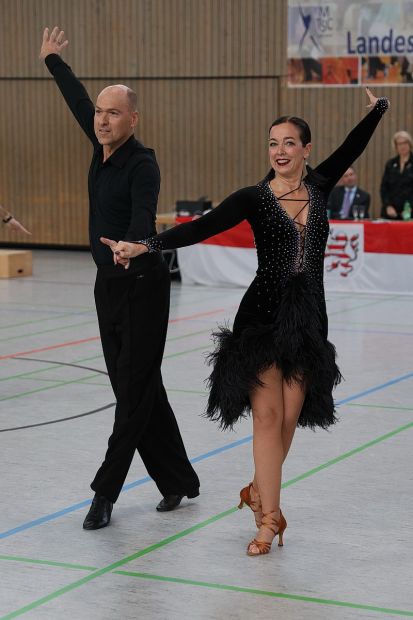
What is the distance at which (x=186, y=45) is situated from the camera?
18.4 m

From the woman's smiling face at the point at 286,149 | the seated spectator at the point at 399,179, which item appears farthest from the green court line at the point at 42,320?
the woman's smiling face at the point at 286,149

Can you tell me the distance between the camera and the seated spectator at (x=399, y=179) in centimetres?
1493

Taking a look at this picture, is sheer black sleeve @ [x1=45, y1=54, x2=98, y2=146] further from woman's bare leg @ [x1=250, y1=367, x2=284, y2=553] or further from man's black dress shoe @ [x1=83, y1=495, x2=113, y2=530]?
man's black dress shoe @ [x1=83, y1=495, x2=113, y2=530]

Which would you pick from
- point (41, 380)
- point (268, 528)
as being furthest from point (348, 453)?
point (41, 380)

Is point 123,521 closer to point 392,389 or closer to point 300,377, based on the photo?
point 300,377

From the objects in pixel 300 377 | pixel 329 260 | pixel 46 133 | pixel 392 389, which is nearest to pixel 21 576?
pixel 300 377

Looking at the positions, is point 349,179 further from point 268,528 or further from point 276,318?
point 268,528

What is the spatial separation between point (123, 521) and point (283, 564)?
36.8 inches

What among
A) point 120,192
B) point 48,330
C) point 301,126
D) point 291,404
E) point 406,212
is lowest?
point 48,330

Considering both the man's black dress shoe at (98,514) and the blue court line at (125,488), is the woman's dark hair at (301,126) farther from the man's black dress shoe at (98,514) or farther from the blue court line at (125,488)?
the blue court line at (125,488)

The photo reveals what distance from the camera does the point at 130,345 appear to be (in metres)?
5.31

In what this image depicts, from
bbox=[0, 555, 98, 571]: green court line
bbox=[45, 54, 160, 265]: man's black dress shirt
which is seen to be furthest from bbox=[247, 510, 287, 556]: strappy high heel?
bbox=[45, 54, 160, 265]: man's black dress shirt

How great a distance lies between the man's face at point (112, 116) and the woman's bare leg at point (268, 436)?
4.29 ft

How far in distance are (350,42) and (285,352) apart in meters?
12.9
